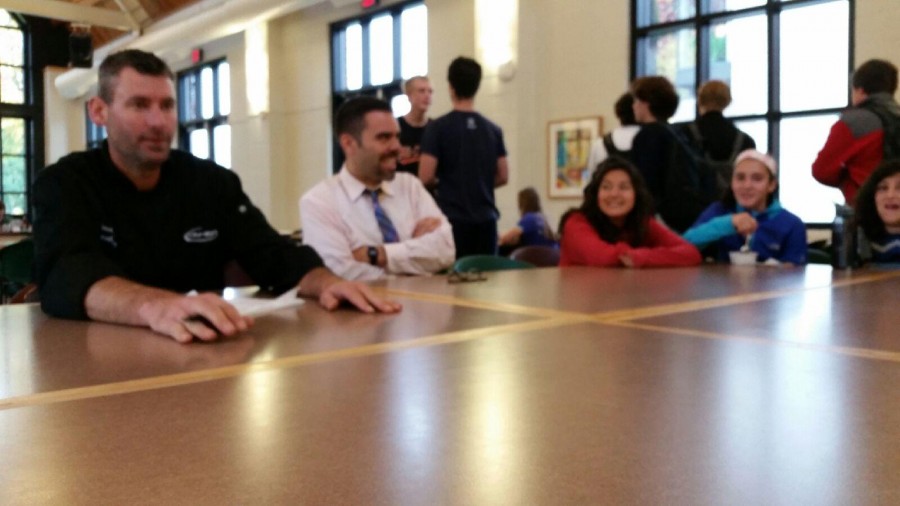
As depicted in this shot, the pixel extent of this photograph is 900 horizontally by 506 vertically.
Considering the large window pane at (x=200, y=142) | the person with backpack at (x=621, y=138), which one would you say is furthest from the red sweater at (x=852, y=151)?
the large window pane at (x=200, y=142)

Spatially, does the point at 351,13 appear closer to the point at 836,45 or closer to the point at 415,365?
the point at 836,45

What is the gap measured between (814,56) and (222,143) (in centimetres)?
833

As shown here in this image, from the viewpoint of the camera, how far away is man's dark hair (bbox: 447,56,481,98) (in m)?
3.92

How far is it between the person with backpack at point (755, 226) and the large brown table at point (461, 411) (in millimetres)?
1618

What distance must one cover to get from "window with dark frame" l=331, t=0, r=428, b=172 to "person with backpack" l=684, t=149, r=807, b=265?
18.2ft

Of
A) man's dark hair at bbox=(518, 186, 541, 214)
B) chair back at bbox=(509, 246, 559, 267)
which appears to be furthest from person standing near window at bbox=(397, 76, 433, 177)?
man's dark hair at bbox=(518, 186, 541, 214)

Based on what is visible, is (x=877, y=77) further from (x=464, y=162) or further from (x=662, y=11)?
(x=662, y=11)

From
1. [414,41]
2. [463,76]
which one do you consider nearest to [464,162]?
[463,76]

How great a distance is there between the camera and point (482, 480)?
622 mm

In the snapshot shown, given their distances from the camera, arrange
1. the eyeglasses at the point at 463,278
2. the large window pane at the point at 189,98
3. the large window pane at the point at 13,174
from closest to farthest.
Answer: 1. the eyeglasses at the point at 463,278
2. the large window pane at the point at 189,98
3. the large window pane at the point at 13,174

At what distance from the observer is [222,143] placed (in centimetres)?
1188

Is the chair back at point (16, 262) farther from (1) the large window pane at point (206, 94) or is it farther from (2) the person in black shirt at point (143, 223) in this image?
(1) the large window pane at point (206, 94)

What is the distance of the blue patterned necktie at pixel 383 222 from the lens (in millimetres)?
2980

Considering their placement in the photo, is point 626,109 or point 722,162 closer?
point 722,162
